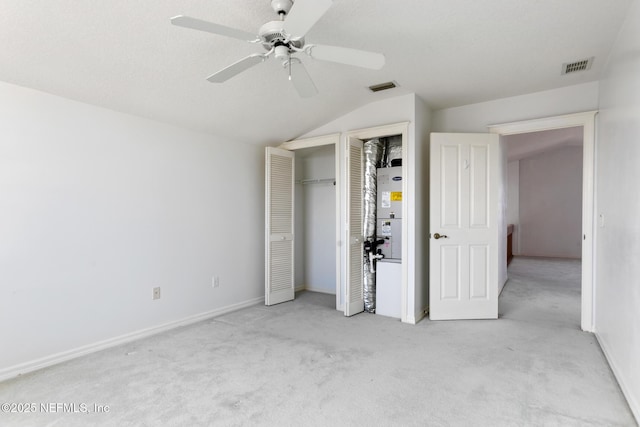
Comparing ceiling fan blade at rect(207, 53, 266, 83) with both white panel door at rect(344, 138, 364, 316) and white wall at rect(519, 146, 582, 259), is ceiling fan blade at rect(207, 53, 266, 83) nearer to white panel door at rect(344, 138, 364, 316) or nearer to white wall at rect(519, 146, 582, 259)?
white panel door at rect(344, 138, 364, 316)

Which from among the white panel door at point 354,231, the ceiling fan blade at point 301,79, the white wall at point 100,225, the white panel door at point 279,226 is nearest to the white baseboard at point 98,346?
the white wall at point 100,225

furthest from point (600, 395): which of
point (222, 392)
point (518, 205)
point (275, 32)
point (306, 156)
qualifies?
point (518, 205)

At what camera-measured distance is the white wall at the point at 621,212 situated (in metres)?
2.03

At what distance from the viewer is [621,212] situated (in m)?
2.36

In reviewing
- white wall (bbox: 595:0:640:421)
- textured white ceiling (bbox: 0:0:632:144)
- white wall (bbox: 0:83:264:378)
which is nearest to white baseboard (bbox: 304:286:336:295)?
white wall (bbox: 0:83:264:378)

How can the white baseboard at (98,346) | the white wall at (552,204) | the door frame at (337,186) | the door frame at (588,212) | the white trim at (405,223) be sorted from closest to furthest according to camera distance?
the white baseboard at (98,346) < the door frame at (588,212) < the white trim at (405,223) < the door frame at (337,186) < the white wall at (552,204)

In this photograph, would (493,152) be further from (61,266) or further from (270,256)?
(61,266)

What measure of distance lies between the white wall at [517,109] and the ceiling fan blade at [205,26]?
304cm

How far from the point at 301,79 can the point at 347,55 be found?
345mm

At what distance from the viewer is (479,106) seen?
3.99 metres

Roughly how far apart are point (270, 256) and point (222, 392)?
224cm

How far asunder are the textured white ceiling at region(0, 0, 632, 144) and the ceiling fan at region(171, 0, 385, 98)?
0.37 metres

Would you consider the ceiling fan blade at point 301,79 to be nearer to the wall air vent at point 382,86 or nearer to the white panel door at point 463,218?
the wall air vent at point 382,86

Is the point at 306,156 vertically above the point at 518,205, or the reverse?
the point at 306,156
